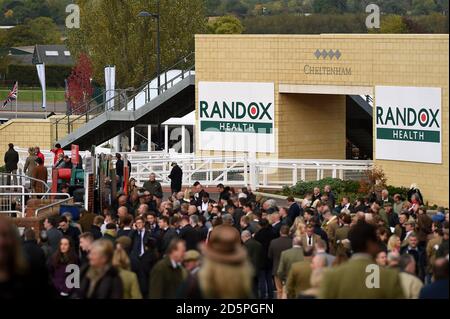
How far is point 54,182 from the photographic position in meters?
31.0

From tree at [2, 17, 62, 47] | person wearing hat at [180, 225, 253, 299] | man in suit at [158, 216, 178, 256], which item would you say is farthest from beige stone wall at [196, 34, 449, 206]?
tree at [2, 17, 62, 47]

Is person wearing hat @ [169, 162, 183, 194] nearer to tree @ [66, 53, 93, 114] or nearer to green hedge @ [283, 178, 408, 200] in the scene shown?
green hedge @ [283, 178, 408, 200]

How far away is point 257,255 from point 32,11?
99.5 m

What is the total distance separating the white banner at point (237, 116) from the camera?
41312mm

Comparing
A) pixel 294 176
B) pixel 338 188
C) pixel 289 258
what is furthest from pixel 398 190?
pixel 289 258

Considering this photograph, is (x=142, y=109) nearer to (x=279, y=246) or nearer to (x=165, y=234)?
(x=165, y=234)

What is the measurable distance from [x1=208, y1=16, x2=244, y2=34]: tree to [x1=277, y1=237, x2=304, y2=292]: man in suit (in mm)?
66107

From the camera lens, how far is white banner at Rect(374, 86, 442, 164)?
3656cm

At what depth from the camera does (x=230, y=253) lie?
355 inches

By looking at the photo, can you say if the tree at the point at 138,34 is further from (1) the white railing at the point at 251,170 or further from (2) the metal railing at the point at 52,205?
(2) the metal railing at the point at 52,205

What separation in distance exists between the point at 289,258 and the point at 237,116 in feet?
79.3
